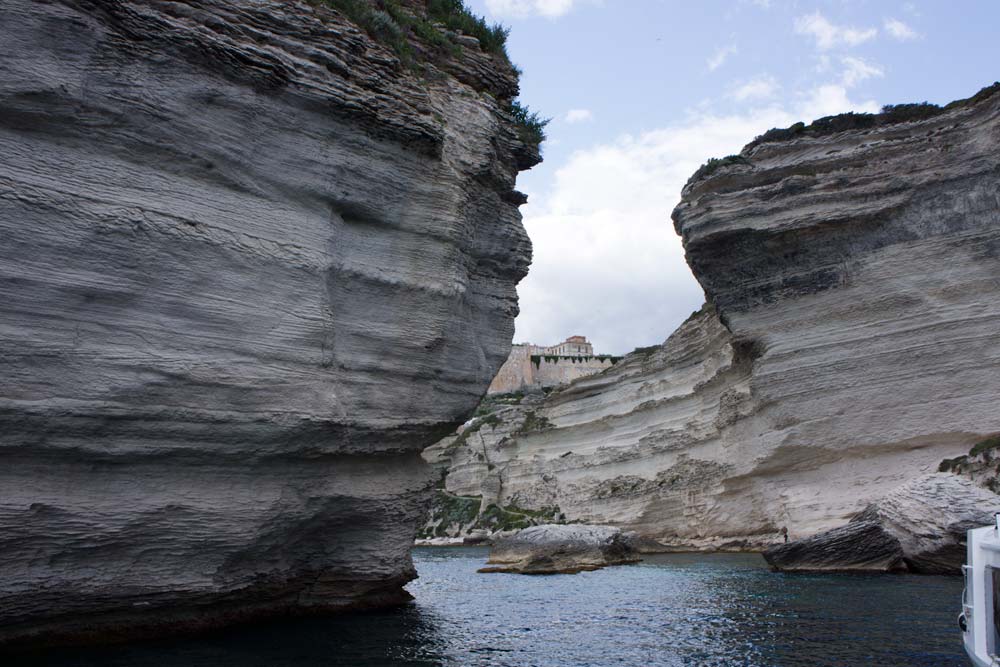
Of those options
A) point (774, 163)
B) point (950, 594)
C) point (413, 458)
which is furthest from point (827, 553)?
point (774, 163)

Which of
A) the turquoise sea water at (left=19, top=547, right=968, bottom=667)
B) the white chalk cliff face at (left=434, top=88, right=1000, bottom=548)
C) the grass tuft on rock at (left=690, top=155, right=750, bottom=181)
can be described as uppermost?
the grass tuft on rock at (left=690, top=155, right=750, bottom=181)

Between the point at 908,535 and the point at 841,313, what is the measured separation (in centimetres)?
1096

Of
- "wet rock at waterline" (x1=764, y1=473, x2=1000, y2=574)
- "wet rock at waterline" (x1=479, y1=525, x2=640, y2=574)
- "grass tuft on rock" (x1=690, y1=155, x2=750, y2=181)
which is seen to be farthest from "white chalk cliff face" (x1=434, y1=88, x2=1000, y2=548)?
"wet rock at waterline" (x1=764, y1=473, x2=1000, y2=574)

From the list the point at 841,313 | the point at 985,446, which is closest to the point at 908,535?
the point at 985,446

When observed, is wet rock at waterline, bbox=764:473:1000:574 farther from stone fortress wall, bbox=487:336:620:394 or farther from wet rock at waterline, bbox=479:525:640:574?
stone fortress wall, bbox=487:336:620:394

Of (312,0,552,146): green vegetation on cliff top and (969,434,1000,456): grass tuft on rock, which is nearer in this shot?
(312,0,552,146): green vegetation on cliff top

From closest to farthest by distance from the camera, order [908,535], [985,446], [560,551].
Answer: [908,535] → [985,446] → [560,551]

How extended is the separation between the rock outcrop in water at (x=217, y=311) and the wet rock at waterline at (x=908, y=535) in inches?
419

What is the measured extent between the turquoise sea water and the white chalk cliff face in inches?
377

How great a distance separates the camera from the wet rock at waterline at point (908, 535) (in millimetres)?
17094

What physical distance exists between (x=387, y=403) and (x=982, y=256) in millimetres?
21696

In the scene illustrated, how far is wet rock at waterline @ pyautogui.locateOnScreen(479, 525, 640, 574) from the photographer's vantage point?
2509 centimetres

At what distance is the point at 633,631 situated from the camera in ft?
40.3

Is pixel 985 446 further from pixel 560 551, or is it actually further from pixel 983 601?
pixel 983 601
